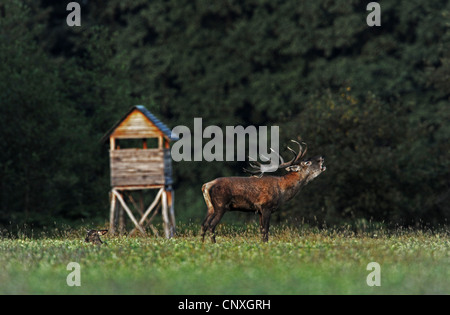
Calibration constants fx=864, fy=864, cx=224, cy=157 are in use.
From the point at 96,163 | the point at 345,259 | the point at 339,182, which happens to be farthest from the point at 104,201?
the point at 345,259

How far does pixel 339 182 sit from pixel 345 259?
62.7 ft

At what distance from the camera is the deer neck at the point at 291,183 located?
20984mm

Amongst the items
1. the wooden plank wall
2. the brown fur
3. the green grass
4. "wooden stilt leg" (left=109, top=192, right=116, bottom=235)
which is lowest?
the green grass

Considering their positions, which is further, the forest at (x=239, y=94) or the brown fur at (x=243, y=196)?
the forest at (x=239, y=94)

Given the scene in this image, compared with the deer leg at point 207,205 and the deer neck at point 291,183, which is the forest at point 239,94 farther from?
the deer leg at point 207,205

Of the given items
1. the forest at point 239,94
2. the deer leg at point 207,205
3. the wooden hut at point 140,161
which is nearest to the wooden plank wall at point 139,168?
the wooden hut at point 140,161

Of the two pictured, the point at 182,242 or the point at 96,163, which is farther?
the point at 96,163

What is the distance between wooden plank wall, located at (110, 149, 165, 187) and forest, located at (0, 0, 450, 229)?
317 inches

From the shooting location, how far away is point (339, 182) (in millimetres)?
36312

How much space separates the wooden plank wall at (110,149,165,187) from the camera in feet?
90.1

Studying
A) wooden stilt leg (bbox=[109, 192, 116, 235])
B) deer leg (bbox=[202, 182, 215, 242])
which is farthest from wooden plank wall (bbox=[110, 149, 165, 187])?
deer leg (bbox=[202, 182, 215, 242])

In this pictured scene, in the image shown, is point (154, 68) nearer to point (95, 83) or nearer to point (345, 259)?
point (95, 83)

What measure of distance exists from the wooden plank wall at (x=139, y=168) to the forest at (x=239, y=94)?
8061mm

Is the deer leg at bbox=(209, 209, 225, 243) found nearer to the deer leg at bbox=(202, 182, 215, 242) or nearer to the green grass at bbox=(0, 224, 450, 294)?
the deer leg at bbox=(202, 182, 215, 242)
